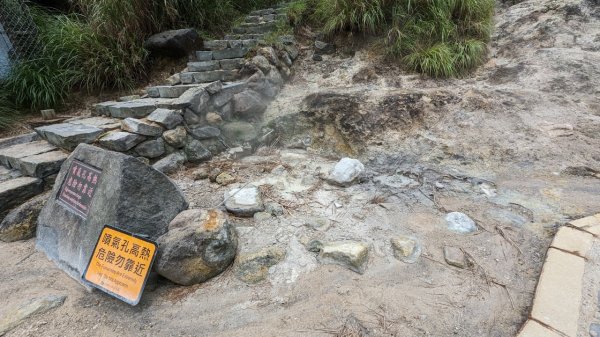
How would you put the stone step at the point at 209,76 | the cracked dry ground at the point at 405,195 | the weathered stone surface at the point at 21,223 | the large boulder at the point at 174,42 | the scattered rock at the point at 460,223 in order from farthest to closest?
the large boulder at the point at 174,42 → the stone step at the point at 209,76 → the weathered stone surface at the point at 21,223 → the scattered rock at the point at 460,223 → the cracked dry ground at the point at 405,195

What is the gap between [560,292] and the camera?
1.44 meters

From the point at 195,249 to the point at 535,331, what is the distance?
167 centimetres

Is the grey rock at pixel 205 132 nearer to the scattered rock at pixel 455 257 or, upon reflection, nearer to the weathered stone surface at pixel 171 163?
the weathered stone surface at pixel 171 163

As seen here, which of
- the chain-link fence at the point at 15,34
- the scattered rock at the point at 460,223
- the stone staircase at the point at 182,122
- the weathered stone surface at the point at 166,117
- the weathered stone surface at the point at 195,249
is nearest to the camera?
the weathered stone surface at the point at 195,249

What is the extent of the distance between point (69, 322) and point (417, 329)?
1.73 m

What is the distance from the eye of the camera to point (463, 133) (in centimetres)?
Result: 280

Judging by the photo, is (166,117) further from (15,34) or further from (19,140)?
(15,34)

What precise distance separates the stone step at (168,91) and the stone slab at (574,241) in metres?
3.38

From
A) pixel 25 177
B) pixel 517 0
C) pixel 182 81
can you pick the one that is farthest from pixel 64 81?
pixel 517 0

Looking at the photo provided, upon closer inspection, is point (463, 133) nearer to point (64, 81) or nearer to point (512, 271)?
point (512, 271)

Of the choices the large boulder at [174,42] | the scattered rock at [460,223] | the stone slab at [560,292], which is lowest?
the scattered rock at [460,223]

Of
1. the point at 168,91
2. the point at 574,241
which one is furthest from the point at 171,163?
the point at 574,241

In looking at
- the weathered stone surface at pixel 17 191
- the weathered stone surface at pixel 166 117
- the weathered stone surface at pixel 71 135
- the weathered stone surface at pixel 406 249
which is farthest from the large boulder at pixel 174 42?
the weathered stone surface at pixel 406 249

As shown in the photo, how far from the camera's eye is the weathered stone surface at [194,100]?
3023mm
